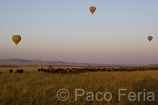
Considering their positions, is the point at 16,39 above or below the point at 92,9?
below

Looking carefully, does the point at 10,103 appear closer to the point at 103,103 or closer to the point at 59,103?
the point at 59,103

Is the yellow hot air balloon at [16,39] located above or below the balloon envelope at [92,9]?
below

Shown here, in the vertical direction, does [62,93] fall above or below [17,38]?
below

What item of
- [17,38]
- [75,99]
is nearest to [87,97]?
[75,99]

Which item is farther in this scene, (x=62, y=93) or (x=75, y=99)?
(x=62, y=93)

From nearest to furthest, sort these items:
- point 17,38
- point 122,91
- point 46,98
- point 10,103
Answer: point 10,103 → point 46,98 → point 122,91 → point 17,38

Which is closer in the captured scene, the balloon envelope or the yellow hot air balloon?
the balloon envelope

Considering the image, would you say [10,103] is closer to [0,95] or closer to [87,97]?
[0,95]

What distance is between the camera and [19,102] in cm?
898

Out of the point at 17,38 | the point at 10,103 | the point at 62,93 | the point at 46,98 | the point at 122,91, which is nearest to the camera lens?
the point at 10,103

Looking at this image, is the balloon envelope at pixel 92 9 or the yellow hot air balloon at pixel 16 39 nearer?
the balloon envelope at pixel 92 9

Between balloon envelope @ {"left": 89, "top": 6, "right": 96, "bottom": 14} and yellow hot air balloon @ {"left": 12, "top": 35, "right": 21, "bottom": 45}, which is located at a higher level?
balloon envelope @ {"left": 89, "top": 6, "right": 96, "bottom": 14}

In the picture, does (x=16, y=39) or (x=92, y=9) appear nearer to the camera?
(x=92, y=9)

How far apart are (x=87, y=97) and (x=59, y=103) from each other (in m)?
1.59
